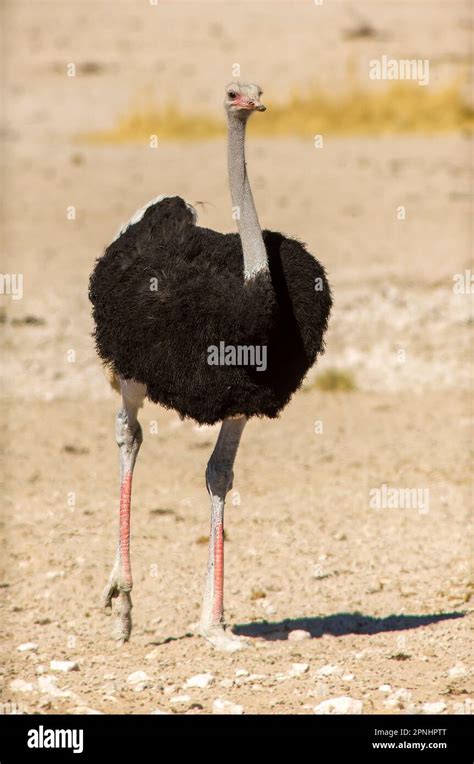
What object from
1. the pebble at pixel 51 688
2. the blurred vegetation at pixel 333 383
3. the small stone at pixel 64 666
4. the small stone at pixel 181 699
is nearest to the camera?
the small stone at pixel 181 699

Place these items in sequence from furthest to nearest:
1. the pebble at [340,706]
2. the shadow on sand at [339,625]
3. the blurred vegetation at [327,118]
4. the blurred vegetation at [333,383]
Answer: the blurred vegetation at [327,118] < the blurred vegetation at [333,383] < the shadow on sand at [339,625] < the pebble at [340,706]

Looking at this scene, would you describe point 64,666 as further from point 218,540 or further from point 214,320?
point 214,320

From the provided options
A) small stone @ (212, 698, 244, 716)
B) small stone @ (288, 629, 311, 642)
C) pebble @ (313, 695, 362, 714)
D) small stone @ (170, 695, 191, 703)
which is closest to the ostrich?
small stone @ (288, 629, 311, 642)

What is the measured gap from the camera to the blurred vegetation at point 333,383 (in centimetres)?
1261

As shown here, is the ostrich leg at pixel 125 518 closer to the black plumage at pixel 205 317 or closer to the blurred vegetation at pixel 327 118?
the black plumage at pixel 205 317

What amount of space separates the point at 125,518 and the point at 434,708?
1.94m

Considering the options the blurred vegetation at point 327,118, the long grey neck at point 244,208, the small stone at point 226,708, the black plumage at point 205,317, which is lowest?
the small stone at point 226,708

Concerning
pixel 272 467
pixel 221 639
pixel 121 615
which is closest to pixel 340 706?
pixel 221 639

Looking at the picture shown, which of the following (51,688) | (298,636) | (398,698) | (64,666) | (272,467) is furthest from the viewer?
(272,467)

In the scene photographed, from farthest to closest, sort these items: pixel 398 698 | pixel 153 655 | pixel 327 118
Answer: pixel 327 118 → pixel 153 655 → pixel 398 698

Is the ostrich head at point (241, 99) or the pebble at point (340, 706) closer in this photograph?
the pebble at point (340, 706)

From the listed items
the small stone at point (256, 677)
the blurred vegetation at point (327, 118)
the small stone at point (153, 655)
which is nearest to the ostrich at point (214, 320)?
the small stone at point (153, 655)

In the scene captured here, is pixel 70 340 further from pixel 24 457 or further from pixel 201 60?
pixel 201 60

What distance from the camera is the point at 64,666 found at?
711 centimetres
